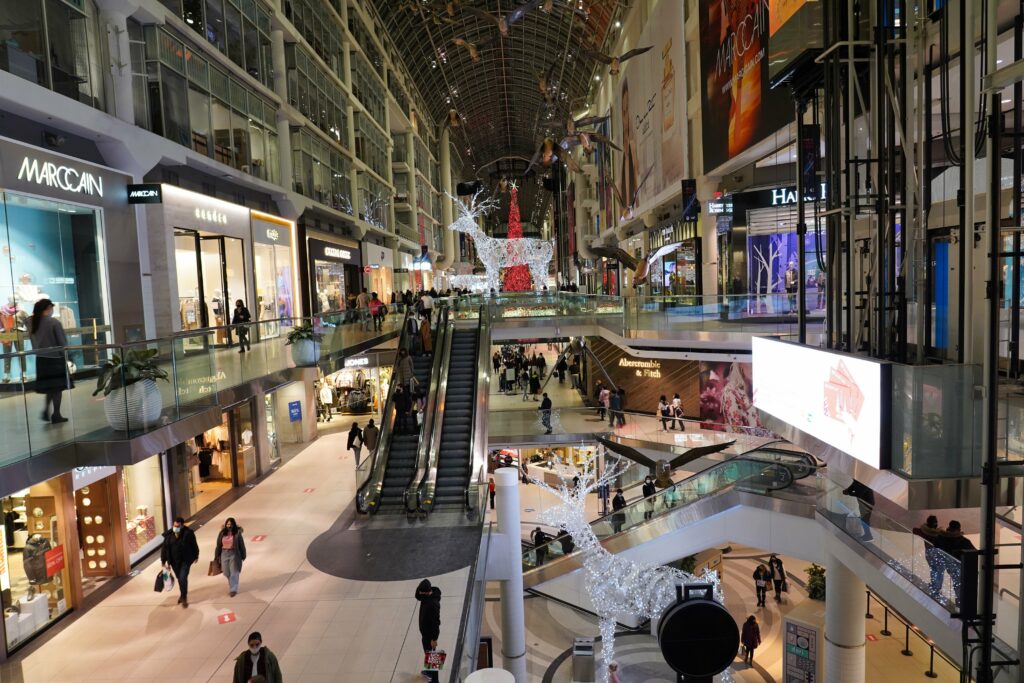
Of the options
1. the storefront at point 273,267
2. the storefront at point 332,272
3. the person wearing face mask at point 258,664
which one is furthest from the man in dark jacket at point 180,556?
the storefront at point 332,272

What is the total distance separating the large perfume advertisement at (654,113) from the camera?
22.8 meters

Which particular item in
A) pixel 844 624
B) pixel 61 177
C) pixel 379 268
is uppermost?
pixel 61 177

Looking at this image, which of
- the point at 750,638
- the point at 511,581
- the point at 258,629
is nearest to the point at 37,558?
the point at 258,629

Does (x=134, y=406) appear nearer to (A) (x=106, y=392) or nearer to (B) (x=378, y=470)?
(A) (x=106, y=392)

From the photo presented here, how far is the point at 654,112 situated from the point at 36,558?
24.6 metres

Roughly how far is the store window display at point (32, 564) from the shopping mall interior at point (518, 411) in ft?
0.14

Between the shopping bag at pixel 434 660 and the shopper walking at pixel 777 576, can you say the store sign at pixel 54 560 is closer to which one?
the shopping bag at pixel 434 660

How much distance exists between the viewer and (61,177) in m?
10.7

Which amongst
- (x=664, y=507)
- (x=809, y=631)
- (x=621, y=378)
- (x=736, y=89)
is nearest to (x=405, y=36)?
(x=621, y=378)

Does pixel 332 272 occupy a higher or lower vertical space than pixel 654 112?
lower

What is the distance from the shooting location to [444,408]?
48.8 feet

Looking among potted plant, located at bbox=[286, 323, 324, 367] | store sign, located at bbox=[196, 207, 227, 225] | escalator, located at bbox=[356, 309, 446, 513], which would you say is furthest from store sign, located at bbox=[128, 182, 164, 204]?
escalator, located at bbox=[356, 309, 446, 513]

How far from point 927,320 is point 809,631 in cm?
528

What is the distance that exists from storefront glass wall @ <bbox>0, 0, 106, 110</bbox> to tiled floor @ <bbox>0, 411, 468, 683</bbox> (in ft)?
25.1
